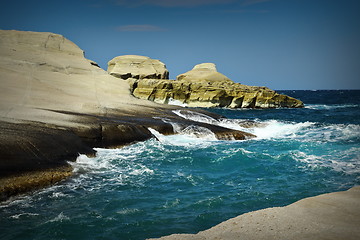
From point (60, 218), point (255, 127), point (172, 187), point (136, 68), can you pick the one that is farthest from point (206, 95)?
point (60, 218)

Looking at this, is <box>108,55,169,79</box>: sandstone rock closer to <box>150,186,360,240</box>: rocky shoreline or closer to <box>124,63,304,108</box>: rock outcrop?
<box>124,63,304,108</box>: rock outcrop

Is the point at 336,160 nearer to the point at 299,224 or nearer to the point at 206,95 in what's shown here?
the point at 299,224

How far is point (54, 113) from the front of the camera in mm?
17281

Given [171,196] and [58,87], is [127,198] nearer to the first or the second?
[171,196]

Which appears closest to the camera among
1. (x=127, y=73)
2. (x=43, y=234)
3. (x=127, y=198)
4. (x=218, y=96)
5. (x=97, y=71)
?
(x=43, y=234)

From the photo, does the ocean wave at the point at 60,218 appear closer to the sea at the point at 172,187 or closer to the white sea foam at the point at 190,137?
the sea at the point at 172,187

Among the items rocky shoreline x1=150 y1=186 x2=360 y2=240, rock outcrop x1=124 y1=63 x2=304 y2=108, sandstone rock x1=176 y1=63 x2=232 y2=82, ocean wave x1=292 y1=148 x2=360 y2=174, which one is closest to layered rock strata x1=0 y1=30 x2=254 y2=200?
ocean wave x1=292 y1=148 x2=360 y2=174

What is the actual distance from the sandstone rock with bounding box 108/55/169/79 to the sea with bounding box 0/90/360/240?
52585 mm

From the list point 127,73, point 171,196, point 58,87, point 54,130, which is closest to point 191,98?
point 127,73

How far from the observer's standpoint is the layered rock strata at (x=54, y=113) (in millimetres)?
10867

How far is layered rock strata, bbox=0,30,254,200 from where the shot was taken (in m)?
10.9

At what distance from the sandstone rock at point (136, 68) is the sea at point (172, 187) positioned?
5258 centimetres

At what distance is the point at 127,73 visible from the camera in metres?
→ 69.4

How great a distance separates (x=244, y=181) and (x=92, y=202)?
5.66m
